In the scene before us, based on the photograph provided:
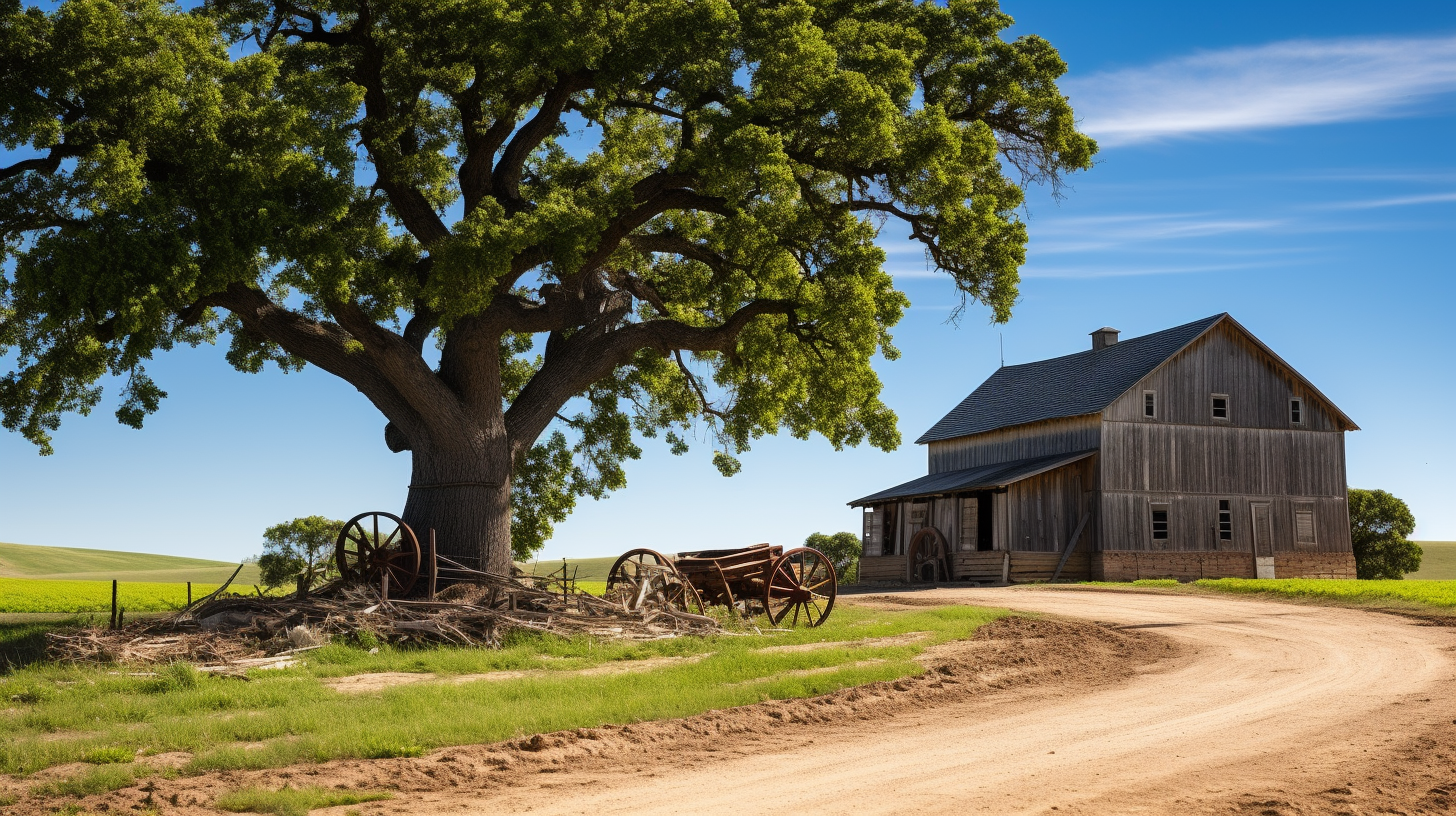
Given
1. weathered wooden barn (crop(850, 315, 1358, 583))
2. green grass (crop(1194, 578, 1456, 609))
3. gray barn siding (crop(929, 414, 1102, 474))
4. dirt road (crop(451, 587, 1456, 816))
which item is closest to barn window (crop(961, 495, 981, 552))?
weathered wooden barn (crop(850, 315, 1358, 583))

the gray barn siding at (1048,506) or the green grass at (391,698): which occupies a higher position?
the gray barn siding at (1048,506)

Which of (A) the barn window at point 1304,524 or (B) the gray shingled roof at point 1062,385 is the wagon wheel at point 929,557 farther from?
(A) the barn window at point 1304,524

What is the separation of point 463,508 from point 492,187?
622 centimetres

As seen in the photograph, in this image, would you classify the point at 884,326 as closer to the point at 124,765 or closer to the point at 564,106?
the point at 564,106

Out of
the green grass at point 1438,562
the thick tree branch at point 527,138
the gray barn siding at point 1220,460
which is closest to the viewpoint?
the thick tree branch at point 527,138

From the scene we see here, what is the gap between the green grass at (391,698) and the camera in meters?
9.42

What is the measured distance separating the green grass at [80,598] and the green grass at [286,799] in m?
19.5

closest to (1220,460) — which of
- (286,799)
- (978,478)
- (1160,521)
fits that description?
(1160,521)

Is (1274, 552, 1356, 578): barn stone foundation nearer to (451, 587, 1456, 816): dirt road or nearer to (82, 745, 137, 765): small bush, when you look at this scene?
(451, 587, 1456, 816): dirt road

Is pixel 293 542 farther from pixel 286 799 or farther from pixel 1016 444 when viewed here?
pixel 286 799

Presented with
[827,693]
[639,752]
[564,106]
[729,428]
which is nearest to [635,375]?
[729,428]

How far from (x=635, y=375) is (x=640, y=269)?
3017 mm

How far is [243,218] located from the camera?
1684 cm

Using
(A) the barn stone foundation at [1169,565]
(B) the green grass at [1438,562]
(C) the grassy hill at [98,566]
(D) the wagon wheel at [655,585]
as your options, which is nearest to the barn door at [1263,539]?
(A) the barn stone foundation at [1169,565]
